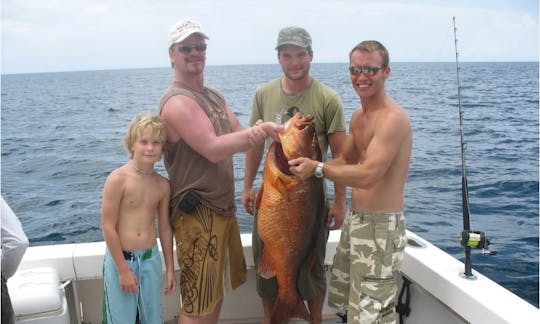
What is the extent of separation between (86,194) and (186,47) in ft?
31.9

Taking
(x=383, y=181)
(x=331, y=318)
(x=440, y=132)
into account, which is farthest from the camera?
(x=440, y=132)

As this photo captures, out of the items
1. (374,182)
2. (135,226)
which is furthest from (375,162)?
(135,226)

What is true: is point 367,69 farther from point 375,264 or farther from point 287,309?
point 287,309

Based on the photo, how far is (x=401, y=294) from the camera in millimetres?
3918

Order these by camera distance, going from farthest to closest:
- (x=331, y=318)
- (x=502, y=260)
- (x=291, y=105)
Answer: (x=502, y=260) < (x=331, y=318) < (x=291, y=105)

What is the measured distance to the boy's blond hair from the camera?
3152 mm

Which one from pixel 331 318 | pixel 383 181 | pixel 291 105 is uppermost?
pixel 291 105

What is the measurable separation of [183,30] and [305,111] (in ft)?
3.39

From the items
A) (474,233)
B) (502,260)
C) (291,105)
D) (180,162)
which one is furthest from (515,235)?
(180,162)

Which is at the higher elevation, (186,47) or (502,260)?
(186,47)

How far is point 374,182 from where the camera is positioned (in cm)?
304

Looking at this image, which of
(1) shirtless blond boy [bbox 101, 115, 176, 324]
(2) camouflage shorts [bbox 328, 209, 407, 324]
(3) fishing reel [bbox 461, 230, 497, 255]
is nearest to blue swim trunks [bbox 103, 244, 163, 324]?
(1) shirtless blond boy [bbox 101, 115, 176, 324]

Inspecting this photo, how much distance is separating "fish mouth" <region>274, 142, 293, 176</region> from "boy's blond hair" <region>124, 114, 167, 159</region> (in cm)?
72

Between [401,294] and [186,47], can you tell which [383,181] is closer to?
[401,294]
